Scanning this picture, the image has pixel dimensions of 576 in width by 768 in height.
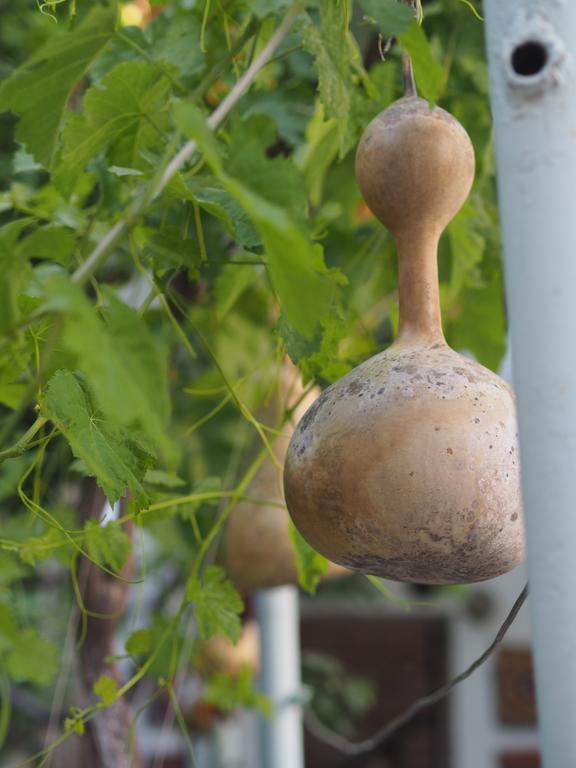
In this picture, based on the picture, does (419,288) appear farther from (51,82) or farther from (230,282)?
(230,282)

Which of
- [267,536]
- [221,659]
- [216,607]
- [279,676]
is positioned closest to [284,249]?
[216,607]

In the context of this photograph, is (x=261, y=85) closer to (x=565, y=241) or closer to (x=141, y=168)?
(x=141, y=168)

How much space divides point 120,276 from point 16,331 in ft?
2.52

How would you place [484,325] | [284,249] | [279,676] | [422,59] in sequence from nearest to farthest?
1. [284,249]
2. [422,59]
3. [484,325]
4. [279,676]

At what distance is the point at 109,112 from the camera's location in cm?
50

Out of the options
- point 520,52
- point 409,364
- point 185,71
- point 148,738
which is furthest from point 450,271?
point 148,738

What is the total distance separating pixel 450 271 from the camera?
93 cm

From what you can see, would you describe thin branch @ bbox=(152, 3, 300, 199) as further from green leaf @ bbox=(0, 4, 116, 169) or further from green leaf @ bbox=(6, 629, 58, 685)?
green leaf @ bbox=(6, 629, 58, 685)

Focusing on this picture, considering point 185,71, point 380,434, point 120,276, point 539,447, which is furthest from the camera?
point 120,276

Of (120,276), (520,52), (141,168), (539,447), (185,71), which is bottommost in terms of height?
(539,447)

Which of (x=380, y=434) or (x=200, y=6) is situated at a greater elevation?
(x=200, y=6)

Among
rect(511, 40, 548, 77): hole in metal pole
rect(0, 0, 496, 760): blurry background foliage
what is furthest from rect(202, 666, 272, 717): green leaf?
rect(511, 40, 548, 77): hole in metal pole

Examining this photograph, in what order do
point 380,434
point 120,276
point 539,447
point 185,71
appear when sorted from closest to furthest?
point 539,447
point 380,434
point 185,71
point 120,276

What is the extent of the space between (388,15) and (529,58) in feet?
0.25
